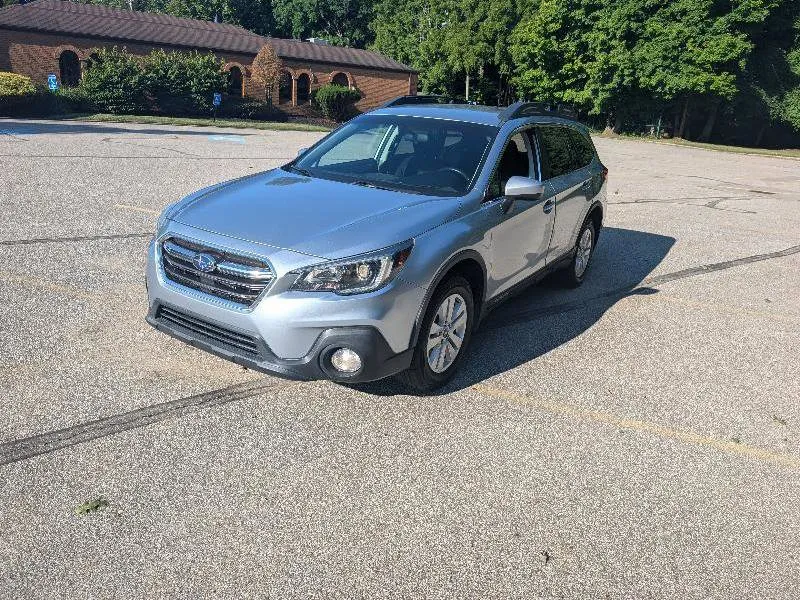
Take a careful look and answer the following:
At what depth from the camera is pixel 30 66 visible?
39188 millimetres

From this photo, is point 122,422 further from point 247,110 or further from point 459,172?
point 247,110

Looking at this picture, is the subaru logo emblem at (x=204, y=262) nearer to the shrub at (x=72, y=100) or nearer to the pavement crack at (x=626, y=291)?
the pavement crack at (x=626, y=291)

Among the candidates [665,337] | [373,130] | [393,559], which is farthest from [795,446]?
[373,130]

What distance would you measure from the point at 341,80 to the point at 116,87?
18981mm

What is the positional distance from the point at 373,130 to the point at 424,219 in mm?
1806

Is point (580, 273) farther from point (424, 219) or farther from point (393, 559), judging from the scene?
point (393, 559)

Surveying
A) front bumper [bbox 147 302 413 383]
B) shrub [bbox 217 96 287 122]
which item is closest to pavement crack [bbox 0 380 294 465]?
front bumper [bbox 147 302 413 383]

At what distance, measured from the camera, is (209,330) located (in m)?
4.14

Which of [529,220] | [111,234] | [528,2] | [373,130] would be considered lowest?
[111,234]

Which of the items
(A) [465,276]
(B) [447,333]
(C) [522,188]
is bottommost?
(B) [447,333]

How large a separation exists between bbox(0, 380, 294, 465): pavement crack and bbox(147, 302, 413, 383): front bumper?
0.37 m

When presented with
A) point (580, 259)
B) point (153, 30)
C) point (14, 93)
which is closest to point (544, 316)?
point (580, 259)

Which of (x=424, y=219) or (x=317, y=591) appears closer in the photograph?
(x=317, y=591)

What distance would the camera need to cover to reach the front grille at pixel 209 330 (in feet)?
13.1
